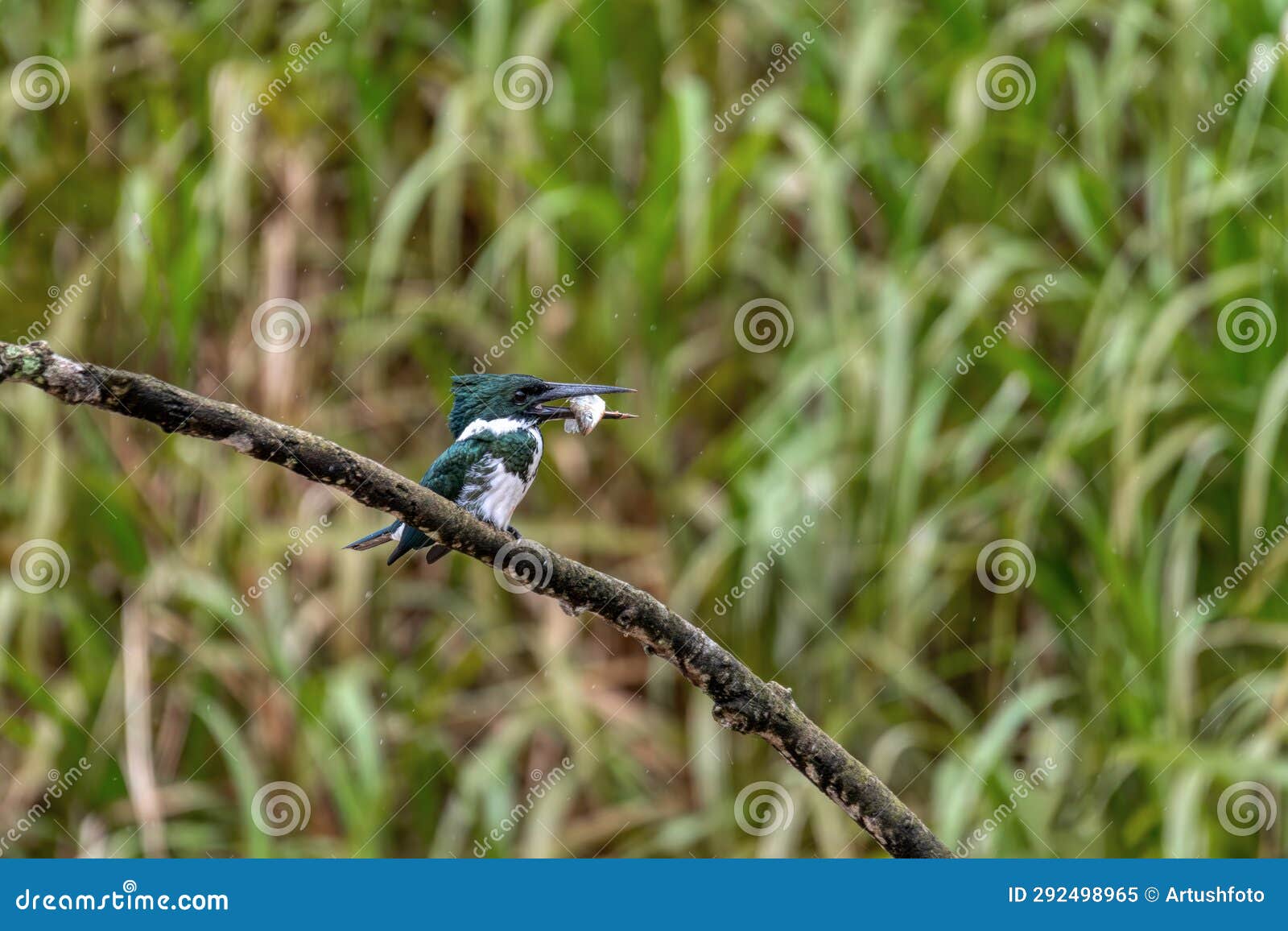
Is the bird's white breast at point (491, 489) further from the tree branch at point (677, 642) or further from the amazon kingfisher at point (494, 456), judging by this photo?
the tree branch at point (677, 642)

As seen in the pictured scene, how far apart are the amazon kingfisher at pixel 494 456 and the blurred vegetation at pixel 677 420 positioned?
1.19 m

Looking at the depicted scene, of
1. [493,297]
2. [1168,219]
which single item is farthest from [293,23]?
[1168,219]

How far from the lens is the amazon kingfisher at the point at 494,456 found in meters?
1.66

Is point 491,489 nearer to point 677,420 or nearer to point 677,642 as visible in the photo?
point 677,642

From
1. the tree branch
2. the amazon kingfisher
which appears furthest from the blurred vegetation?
the tree branch

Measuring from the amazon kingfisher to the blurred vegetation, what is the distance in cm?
119

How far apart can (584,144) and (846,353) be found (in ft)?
2.69

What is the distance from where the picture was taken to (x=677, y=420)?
3.18m

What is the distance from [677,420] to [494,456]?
1517mm

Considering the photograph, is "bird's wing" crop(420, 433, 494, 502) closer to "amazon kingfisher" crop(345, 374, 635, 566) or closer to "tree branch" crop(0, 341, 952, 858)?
"amazon kingfisher" crop(345, 374, 635, 566)

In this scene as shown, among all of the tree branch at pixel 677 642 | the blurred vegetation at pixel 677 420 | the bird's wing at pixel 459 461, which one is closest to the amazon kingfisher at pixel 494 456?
the bird's wing at pixel 459 461

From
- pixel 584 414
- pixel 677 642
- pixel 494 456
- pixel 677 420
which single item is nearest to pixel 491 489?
pixel 494 456

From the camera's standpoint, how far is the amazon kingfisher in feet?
5.45

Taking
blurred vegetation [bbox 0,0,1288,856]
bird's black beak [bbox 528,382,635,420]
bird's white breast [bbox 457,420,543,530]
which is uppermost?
blurred vegetation [bbox 0,0,1288,856]
